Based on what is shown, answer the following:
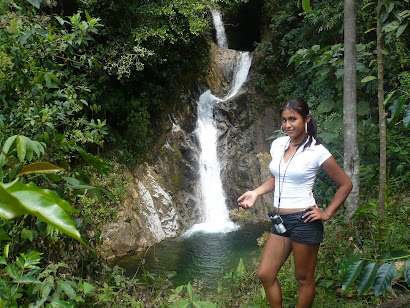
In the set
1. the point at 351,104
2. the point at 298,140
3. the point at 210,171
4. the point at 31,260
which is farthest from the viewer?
the point at 210,171

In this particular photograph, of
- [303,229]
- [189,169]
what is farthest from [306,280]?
[189,169]

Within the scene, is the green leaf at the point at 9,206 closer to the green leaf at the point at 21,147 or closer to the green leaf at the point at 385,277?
the green leaf at the point at 21,147

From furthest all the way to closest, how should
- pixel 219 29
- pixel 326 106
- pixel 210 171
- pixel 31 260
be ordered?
pixel 219 29, pixel 210 171, pixel 326 106, pixel 31 260

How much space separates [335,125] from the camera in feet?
20.4

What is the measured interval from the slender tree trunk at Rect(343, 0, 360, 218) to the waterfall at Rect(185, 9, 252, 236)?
211 inches

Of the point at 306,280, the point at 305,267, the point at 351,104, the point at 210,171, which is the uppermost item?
the point at 351,104

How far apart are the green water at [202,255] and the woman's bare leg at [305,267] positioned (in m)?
3.54

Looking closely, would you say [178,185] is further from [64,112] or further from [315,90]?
[64,112]

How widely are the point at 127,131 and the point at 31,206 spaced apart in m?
9.20

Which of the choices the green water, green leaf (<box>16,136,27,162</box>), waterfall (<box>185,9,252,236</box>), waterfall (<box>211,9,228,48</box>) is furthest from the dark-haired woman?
waterfall (<box>211,9,228,48</box>)

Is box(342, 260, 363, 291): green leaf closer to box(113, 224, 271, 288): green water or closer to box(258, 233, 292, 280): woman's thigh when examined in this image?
box(258, 233, 292, 280): woman's thigh

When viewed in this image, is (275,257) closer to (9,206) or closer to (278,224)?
(278,224)

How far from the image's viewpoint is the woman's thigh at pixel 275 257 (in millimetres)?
2354

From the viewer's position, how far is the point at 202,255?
289 inches
